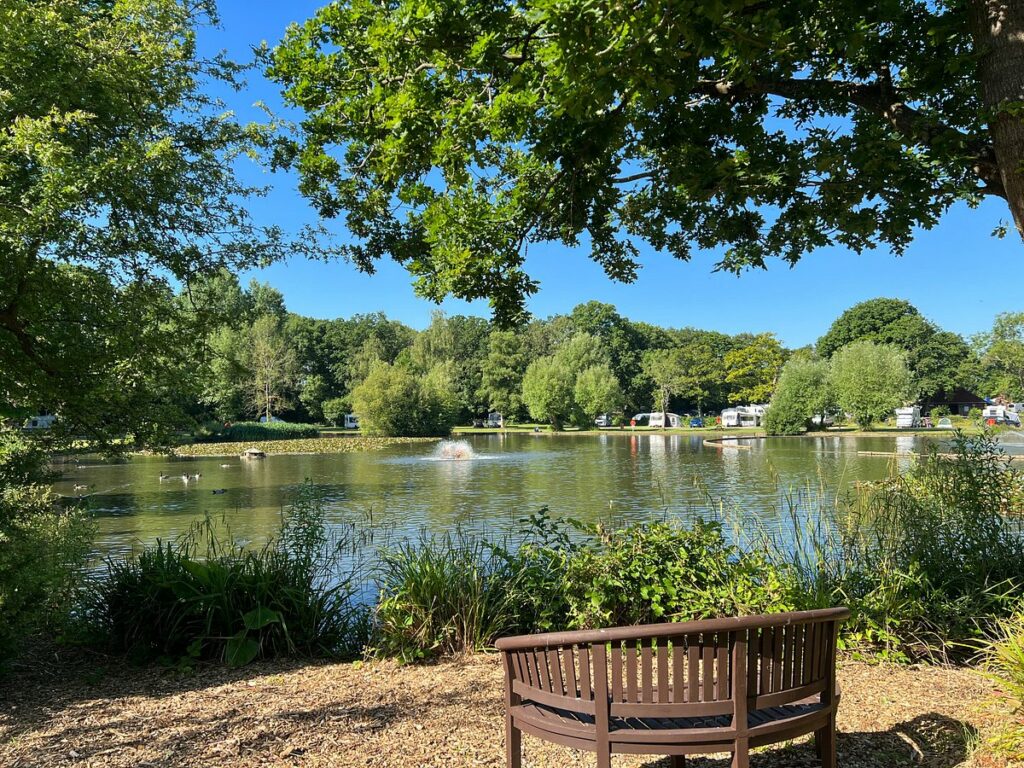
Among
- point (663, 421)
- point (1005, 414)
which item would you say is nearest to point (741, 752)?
point (663, 421)

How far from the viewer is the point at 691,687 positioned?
2111 mm

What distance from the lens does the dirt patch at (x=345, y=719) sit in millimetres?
2846

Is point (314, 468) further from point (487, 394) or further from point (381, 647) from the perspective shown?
point (487, 394)

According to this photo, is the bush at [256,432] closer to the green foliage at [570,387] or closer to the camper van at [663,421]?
the green foliage at [570,387]

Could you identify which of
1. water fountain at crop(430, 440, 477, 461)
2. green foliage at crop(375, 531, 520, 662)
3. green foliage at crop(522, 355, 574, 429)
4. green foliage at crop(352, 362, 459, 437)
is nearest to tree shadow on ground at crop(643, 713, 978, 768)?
green foliage at crop(375, 531, 520, 662)

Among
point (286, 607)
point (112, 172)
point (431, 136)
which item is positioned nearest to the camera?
point (431, 136)

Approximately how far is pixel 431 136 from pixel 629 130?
5.30ft

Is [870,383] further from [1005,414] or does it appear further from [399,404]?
[399,404]

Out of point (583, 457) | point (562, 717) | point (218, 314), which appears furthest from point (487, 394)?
point (562, 717)

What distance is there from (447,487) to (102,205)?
15221 millimetres

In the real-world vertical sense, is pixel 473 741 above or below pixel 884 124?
below

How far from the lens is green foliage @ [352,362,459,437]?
1890 inches

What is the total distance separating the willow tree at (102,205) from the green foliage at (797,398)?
4562 centimetres

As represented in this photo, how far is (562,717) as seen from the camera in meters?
2.24
